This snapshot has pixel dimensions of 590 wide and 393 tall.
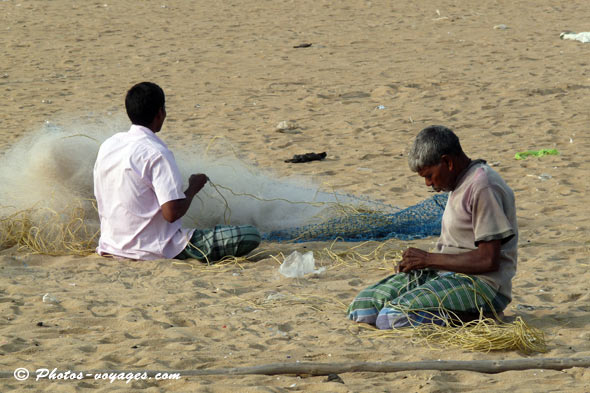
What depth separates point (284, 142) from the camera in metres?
8.78

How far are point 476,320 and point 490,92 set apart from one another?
23.2ft

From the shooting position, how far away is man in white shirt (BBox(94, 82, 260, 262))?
16.3ft

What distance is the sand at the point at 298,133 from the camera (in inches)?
150

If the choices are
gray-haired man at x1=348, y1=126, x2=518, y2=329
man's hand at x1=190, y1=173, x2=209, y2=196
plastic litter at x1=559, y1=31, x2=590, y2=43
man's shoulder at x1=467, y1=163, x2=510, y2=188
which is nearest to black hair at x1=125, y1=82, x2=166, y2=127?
man's hand at x1=190, y1=173, x2=209, y2=196

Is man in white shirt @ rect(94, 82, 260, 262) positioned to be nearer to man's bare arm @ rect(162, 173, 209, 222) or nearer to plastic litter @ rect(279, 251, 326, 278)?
man's bare arm @ rect(162, 173, 209, 222)

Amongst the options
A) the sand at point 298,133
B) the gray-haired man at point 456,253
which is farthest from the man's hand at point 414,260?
the sand at point 298,133

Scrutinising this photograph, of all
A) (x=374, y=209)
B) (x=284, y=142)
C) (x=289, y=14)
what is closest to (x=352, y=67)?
(x=284, y=142)

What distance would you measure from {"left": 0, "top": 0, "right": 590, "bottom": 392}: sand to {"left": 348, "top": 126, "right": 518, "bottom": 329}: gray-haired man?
217 mm

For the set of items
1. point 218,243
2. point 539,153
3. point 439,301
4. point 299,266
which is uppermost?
point 439,301

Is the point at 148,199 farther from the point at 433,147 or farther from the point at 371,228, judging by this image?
the point at 433,147

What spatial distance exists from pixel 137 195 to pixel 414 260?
1953 mm

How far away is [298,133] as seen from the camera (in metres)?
9.17

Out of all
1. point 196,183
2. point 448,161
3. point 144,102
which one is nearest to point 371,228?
point 196,183

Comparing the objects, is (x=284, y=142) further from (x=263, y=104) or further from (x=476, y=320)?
(x=476, y=320)
